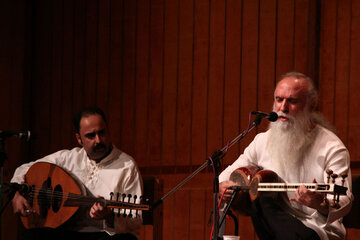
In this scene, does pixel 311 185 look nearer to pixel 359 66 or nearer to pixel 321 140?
pixel 321 140

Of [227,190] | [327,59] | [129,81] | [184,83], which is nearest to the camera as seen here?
[227,190]

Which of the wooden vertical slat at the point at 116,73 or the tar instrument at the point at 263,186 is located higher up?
the wooden vertical slat at the point at 116,73

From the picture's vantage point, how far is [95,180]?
17.1ft

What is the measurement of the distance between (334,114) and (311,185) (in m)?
1.98

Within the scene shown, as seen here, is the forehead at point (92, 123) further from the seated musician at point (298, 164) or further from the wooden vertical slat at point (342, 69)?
the wooden vertical slat at point (342, 69)

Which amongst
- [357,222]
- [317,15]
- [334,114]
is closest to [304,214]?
[357,222]

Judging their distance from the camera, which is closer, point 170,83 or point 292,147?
point 292,147

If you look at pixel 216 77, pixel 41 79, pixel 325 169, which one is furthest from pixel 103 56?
pixel 325 169

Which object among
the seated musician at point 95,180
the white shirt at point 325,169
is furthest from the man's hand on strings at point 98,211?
the white shirt at point 325,169

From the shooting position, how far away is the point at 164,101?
6.91 m

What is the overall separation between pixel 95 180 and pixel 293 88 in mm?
1819

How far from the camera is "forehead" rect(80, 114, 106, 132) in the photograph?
17.3ft

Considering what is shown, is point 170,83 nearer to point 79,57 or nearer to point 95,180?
point 79,57

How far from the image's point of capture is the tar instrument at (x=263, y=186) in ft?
13.2
